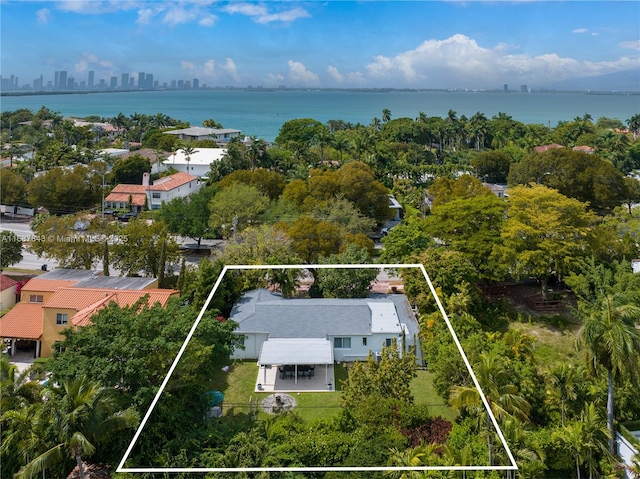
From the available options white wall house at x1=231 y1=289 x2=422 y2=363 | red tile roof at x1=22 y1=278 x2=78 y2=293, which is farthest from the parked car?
white wall house at x1=231 y1=289 x2=422 y2=363

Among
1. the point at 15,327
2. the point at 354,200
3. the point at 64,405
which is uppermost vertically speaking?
the point at 354,200

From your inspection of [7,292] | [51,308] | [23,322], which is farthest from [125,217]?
[51,308]

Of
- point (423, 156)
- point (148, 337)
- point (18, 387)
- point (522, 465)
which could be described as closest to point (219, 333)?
point (148, 337)

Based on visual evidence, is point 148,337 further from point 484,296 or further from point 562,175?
point 562,175

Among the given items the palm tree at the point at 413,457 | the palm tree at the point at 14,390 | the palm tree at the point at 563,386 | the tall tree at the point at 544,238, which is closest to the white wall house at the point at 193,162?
the tall tree at the point at 544,238

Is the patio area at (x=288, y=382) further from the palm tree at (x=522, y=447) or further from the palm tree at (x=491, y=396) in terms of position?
the palm tree at (x=522, y=447)
